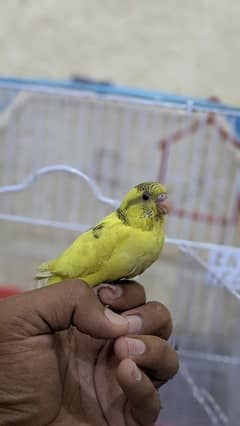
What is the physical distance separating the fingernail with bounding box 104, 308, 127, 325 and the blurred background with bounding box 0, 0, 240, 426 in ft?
2.10

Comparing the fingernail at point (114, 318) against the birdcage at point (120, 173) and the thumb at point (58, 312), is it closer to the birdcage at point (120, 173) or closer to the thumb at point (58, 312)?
the thumb at point (58, 312)

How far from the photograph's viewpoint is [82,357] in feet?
1.81

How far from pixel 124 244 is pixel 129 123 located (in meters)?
0.67

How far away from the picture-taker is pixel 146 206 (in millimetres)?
521

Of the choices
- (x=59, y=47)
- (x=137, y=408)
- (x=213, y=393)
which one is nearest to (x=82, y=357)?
(x=137, y=408)

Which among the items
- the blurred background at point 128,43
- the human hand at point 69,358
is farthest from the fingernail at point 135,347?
the blurred background at point 128,43

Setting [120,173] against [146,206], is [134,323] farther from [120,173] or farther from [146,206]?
[120,173]

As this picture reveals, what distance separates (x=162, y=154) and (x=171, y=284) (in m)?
0.26

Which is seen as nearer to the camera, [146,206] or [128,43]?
[146,206]

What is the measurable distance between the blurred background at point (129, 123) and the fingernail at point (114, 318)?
0.64 meters

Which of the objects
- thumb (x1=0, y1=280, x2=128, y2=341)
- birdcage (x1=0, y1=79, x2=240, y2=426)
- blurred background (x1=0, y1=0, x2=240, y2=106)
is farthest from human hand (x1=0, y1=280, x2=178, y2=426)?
blurred background (x1=0, y1=0, x2=240, y2=106)

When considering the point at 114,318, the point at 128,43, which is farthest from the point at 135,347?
the point at 128,43

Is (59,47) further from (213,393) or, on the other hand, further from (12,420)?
(12,420)

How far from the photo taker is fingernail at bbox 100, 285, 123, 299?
20.6 inches
